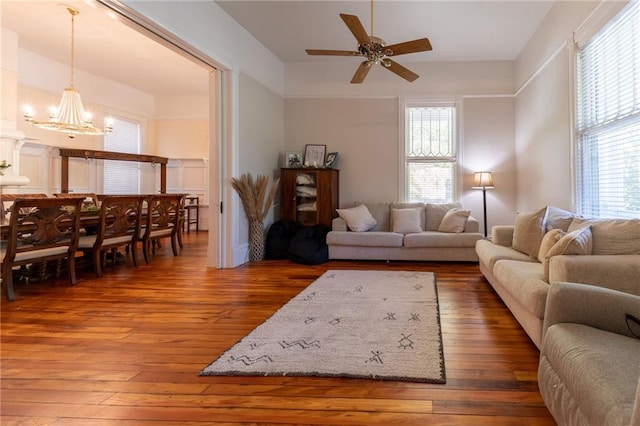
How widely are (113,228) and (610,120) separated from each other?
5445mm

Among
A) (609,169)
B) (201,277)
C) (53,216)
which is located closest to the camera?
(609,169)

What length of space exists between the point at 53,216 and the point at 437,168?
17.8 feet

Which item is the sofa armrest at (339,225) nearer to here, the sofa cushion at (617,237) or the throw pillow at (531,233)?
the throw pillow at (531,233)

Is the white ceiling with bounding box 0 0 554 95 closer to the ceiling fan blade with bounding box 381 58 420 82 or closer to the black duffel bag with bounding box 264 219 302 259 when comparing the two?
the ceiling fan blade with bounding box 381 58 420 82

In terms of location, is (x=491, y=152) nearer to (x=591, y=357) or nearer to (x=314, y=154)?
(x=314, y=154)

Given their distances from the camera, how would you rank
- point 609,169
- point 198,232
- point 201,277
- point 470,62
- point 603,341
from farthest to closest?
point 198,232 → point 470,62 → point 201,277 → point 609,169 → point 603,341

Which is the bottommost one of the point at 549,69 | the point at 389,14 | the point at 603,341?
the point at 603,341

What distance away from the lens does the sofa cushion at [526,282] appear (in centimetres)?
207

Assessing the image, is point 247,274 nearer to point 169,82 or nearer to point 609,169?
point 609,169

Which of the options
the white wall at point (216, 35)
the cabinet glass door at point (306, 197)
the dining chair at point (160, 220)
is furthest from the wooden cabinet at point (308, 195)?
the dining chair at point (160, 220)

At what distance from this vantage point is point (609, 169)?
316 centimetres

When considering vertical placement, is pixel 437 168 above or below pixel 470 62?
below

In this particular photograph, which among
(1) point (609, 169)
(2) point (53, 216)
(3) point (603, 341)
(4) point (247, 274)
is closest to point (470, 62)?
(1) point (609, 169)

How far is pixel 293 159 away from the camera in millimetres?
6242
